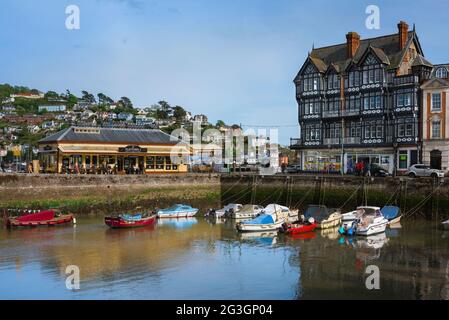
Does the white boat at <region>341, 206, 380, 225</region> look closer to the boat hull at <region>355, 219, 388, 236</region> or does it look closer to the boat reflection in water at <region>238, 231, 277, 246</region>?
the boat hull at <region>355, 219, 388, 236</region>

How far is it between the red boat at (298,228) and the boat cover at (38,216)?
58.7 feet

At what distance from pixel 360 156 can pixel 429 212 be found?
17.5m

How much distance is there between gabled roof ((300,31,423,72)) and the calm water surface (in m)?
24.0

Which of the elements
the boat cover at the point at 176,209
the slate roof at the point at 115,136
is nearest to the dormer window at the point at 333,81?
the slate roof at the point at 115,136

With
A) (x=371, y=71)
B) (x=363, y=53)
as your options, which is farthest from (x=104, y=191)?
(x=363, y=53)

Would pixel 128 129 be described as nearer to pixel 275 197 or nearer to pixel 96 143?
pixel 96 143

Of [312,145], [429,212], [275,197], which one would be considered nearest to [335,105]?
[312,145]

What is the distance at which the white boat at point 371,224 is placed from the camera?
35.0m

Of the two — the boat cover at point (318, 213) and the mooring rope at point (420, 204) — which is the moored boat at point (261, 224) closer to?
the boat cover at point (318, 213)

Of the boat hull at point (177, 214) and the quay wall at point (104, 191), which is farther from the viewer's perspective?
the boat hull at point (177, 214)

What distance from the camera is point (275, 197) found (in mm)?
51312

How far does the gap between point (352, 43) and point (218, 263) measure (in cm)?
4148

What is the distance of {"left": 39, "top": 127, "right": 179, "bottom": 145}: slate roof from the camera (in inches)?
2140

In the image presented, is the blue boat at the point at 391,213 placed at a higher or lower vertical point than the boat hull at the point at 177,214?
higher
